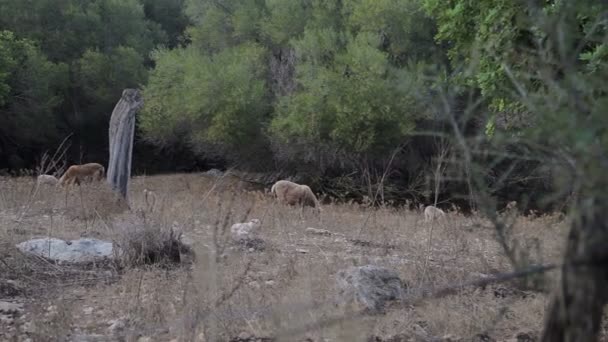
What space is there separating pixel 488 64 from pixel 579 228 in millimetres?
5249

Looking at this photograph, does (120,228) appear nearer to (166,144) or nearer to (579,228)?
(579,228)

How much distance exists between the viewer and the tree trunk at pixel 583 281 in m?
2.08

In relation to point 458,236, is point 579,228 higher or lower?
higher

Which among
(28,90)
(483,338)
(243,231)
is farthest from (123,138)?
(28,90)

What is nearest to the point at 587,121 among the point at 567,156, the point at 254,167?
the point at 567,156

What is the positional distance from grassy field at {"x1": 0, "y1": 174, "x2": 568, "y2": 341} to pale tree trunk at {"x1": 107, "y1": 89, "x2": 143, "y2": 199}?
1333 millimetres

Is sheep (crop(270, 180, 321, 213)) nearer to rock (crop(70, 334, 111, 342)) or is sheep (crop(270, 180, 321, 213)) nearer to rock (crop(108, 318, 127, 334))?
rock (crop(108, 318, 127, 334))

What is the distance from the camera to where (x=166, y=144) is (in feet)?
80.1

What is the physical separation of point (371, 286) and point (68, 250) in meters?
2.83

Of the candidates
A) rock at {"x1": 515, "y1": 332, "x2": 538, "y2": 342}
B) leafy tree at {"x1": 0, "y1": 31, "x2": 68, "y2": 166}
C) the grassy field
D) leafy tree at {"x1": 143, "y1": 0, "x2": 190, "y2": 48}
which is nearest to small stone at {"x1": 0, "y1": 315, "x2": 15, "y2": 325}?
the grassy field

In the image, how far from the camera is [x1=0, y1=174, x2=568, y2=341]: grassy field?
424 cm

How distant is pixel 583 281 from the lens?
7.27 ft

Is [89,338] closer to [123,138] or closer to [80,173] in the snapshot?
[123,138]

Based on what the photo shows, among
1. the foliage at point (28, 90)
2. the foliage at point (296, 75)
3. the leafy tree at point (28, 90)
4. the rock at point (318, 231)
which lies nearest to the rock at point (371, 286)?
the rock at point (318, 231)
